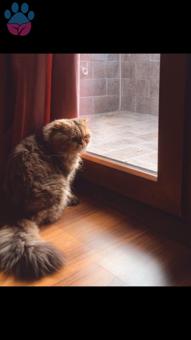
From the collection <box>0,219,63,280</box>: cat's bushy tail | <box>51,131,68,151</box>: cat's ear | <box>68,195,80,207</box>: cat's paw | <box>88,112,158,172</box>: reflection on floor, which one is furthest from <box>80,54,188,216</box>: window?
<box>0,219,63,280</box>: cat's bushy tail

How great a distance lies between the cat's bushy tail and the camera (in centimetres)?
93

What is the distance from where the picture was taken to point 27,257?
3.08 ft

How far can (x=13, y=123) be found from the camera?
136cm

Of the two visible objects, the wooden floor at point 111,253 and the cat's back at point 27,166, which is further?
the cat's back at point 27,166

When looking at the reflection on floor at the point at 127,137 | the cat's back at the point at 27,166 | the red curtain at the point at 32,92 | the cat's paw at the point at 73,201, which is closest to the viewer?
the cat's back at the point at 27,166
